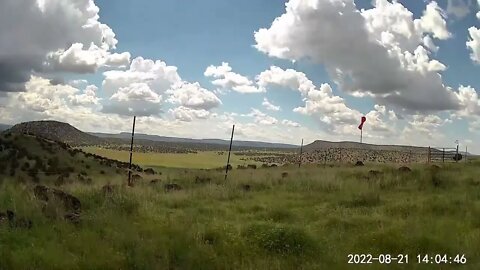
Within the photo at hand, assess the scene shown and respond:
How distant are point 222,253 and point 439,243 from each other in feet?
13.9

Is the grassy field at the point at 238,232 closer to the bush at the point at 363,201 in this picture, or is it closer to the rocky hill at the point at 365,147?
the bush at the point at 363,201

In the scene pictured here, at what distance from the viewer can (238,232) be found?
9.87 m

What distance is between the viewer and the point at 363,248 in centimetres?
916

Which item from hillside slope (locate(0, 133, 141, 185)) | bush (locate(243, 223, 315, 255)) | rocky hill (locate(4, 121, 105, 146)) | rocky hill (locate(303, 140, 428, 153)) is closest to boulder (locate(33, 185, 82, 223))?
bush (locate(243, 223, 315, 255))

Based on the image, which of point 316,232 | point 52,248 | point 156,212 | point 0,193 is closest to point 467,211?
point 316,232

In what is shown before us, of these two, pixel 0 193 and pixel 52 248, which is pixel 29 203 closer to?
pixel 0 193

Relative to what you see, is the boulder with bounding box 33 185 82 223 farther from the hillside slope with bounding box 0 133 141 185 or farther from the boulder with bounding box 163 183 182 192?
the hillside slope with bounding box 0 133 141 185

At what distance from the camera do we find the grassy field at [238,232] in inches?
315

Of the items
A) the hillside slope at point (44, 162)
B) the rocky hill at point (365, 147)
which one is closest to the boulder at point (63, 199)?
the hillside slope at point (44, 162)

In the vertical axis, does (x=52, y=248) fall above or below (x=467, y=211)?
below

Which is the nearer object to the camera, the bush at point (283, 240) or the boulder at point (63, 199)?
the bush at point (283, 240)

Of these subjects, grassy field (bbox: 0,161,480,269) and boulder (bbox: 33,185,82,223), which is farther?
boulder (bbox: 33,185,82,223)

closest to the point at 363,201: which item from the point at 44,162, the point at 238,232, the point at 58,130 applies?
the point at 238,232

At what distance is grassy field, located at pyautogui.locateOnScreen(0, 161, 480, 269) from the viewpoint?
7996mm
